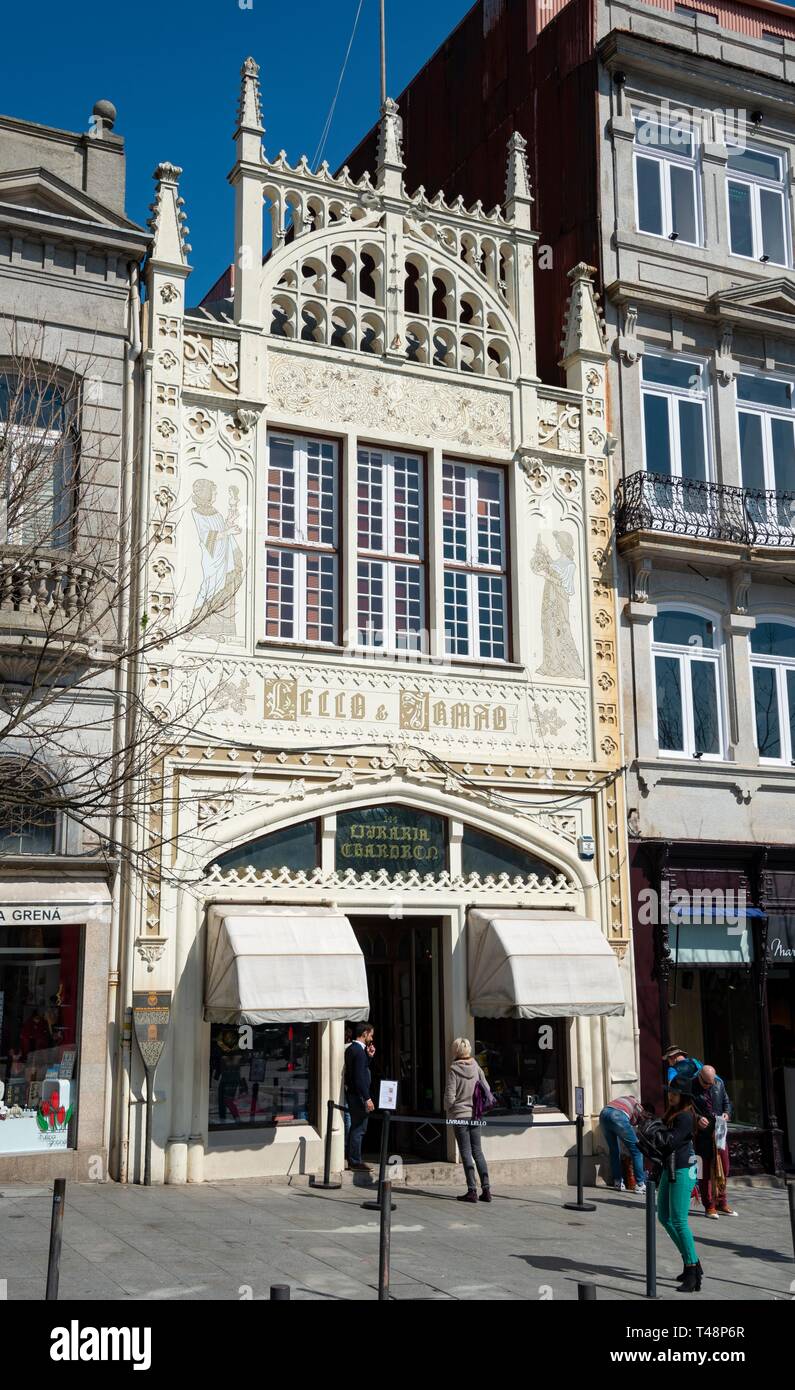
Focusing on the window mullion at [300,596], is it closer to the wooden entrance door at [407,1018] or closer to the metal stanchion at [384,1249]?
the wooden entrance door at [407,1018]

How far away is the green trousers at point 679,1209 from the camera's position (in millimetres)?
12141

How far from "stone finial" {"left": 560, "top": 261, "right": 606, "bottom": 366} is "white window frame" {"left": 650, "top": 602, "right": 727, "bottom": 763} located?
4089 mm

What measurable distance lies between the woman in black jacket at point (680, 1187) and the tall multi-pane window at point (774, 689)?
9.41 m

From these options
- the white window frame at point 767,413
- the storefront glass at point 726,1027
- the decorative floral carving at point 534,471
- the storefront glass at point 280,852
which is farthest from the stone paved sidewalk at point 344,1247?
the white window frame at point 767,413

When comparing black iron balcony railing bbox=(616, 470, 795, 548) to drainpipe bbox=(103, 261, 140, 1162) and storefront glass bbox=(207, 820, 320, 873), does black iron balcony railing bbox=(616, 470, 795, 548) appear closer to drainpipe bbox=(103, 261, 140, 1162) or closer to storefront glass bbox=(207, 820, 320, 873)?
storefront glass bbox=(207, 820, 320, 873)

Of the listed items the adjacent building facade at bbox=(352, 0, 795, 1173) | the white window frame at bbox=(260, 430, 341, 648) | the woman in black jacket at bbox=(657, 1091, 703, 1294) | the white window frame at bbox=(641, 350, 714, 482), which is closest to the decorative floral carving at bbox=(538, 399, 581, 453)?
the adjacent building facade at bbox=(352, 0, 795, 1173)

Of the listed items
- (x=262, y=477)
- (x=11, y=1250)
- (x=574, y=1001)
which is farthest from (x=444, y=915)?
(x=11, y=1250)

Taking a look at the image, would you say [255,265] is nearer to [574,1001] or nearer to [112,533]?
[112,533]

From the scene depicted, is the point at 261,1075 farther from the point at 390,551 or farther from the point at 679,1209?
the point at 390,551

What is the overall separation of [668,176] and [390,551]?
8.62 metres

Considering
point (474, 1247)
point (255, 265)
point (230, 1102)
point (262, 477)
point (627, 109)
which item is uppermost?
point (627, 109)

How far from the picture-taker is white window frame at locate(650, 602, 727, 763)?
20188mm
